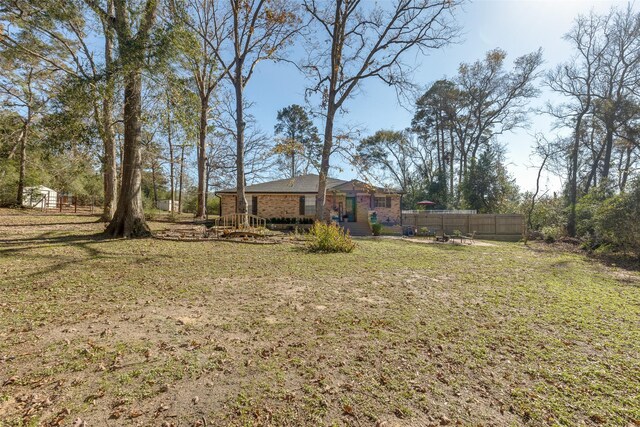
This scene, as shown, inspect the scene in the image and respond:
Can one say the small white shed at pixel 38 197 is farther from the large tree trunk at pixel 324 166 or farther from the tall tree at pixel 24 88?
the large tree trunk at pixel 324 166

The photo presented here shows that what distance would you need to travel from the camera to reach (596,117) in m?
20.9

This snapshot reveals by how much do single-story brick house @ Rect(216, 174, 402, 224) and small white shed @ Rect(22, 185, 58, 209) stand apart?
1556 centimetres

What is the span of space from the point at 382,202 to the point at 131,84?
1681cm

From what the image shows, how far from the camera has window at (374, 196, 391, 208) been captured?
2148cm

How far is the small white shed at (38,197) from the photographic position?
21953 mm

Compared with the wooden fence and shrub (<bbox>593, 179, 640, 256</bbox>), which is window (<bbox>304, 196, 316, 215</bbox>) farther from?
shrub (<bbox>593, 179, 640, 256</bbox>)

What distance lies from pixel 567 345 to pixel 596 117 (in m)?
26.3

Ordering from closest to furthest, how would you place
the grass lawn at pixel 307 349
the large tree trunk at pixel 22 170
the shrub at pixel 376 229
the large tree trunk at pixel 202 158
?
the grass lawn at pixel 307 349, the large tree trunk at pixel 202 158, the shrub at pixel 376 229, the large tree trunk at pixel 22 170

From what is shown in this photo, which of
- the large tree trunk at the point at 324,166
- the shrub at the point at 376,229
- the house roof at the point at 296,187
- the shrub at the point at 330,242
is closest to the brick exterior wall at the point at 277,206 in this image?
the house roof at the point at 296,187

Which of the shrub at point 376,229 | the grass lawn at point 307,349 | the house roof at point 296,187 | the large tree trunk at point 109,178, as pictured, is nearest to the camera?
the grass lawn at point 307,349

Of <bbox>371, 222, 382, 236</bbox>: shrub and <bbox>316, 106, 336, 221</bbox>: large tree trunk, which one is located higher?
<bbox>316, 106, 336, 221</bbox>: large tree trunk

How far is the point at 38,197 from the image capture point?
22922 mm

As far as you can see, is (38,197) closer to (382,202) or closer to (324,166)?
(324,166)

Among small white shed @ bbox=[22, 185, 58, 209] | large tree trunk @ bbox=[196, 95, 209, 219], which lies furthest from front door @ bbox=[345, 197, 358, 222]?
small white shed @ bbox=[22, 185, 58, 209]
